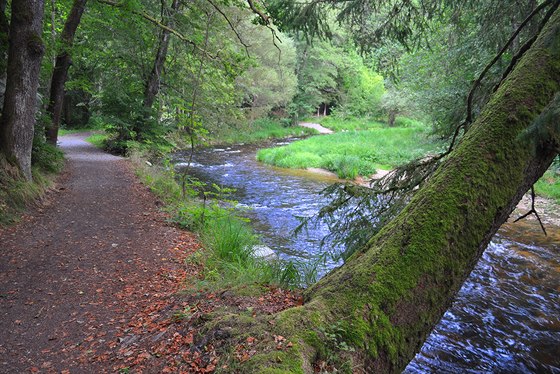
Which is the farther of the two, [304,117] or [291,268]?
[304,117]

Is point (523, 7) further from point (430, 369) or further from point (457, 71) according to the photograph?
point (457, 71)

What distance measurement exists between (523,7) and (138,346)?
245 inches

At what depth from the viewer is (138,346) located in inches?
118

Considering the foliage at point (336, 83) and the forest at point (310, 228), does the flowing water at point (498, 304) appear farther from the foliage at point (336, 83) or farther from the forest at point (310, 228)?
the foliage at point (336, 83)

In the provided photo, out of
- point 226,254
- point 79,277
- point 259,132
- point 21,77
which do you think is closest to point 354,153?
point 259,132

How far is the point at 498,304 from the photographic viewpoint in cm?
546

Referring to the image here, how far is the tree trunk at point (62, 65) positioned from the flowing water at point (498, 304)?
22.8 feet

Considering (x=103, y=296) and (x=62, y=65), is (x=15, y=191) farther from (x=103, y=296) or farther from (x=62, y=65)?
(x=62, y=65)

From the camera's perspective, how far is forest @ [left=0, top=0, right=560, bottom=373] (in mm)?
2293

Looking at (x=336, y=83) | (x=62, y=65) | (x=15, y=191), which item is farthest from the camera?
(x=336, y=83)

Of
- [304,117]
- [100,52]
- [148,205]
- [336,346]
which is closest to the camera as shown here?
[336,346]

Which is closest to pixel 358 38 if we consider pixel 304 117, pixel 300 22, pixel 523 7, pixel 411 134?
pixel 300 22

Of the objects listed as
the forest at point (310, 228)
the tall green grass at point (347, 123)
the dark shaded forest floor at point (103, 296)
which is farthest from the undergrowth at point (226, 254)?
the tall green grass at point (347, 123)

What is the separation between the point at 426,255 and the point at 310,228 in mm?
6934
